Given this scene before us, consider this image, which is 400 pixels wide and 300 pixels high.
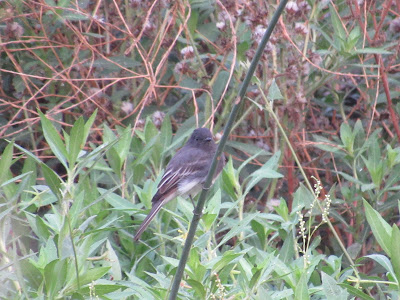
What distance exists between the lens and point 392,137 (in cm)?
460

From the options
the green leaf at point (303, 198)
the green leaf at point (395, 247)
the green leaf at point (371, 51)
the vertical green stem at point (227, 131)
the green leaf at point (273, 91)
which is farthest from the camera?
the green leaf at point (371, 51)

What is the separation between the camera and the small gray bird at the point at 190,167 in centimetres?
372

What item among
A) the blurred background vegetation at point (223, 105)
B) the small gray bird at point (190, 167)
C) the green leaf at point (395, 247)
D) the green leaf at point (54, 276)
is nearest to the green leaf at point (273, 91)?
the blurred background vegetation at point (223, 105)

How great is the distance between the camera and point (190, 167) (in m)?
4.21

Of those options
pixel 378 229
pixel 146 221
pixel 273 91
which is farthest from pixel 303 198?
pixel 378 229

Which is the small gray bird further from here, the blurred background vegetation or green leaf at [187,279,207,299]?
green leaf at [187,279,207,299]

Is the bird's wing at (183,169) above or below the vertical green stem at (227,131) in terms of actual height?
below

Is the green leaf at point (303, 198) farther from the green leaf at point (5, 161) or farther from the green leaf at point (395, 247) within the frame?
the green leaf at point (5, 161)

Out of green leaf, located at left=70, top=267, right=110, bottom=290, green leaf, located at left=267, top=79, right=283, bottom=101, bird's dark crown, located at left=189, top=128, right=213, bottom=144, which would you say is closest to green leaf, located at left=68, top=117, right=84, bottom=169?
green leaf, located at left=70, top=267, right=110, bottom=290

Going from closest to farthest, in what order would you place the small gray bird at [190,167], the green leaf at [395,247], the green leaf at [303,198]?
1. the green leaf at [395,247]
2. the green leaf at [303,198]
3. the small gray bird at [190,167]

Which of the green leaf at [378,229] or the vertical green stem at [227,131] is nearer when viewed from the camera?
the vertical green stem at [227,131]

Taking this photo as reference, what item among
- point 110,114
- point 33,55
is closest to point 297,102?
point 110,114

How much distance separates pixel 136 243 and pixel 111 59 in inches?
65.5

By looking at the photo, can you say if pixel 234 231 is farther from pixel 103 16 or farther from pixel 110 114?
pixel 103 16
